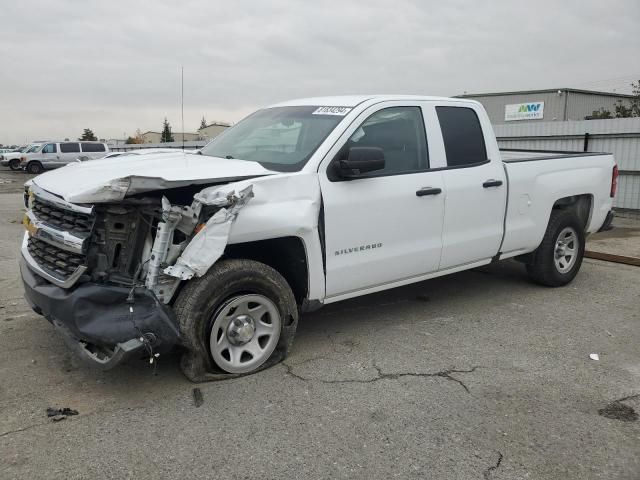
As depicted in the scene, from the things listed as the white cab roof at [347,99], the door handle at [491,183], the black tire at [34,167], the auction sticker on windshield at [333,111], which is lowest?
the black tire at [34,167]

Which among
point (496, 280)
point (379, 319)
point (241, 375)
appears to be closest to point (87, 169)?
point (241, 375)

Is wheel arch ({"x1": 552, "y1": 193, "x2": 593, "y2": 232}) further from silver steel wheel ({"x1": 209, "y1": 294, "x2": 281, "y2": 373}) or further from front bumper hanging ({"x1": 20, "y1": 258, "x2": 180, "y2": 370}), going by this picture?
front bumper hanging ({"x1": 20, "y1": 258, "x2": 180, "y2": 370})

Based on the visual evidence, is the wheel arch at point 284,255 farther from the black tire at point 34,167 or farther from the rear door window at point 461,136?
the black tire at point 34,167

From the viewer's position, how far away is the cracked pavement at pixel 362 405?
292 cm

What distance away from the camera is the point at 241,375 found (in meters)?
3.87

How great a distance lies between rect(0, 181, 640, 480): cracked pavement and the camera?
9.59 feet

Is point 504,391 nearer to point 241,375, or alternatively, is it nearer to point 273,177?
point 241,375

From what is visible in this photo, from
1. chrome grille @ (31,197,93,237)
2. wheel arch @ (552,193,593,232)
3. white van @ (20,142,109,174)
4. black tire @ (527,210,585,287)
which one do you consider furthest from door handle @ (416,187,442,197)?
white van @ (20,142,109,174)

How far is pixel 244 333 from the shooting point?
3805 mm

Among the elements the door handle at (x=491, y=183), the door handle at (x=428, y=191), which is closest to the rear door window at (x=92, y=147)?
the door handle at (x=491, y=183)

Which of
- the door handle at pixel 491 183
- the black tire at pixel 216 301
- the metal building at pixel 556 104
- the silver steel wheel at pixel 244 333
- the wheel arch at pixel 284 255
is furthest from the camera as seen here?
the metal building at pixel 556 104

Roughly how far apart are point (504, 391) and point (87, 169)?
329cm

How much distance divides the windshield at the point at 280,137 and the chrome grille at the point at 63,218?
1324 millimetres

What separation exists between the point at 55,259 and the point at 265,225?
4.63ft
